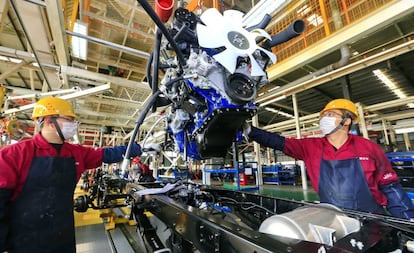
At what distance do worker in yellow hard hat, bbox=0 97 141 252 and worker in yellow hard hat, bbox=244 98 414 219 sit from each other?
151 centimetres

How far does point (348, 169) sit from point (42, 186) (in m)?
2.34

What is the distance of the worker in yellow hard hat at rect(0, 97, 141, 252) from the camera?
4.43 feet

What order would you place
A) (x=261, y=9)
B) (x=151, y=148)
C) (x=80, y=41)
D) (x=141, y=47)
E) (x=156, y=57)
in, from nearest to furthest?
(x=156, y=57), (x=151, y=148), (x=261, y=9), (x=80, y=41), (x=141, y=47)

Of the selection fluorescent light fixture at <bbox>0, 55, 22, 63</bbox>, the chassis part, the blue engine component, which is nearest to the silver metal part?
the chassis part

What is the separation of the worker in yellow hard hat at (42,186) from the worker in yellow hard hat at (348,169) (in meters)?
1.51

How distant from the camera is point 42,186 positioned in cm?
147

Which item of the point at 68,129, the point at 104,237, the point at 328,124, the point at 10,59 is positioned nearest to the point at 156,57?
the point at 68,129

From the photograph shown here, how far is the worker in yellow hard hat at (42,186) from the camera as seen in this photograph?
1.35m

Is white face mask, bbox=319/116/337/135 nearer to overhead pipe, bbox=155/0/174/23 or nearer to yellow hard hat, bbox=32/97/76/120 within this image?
overhead pipe, bbox=155/0/174/23

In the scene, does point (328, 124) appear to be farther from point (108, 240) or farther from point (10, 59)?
point (10, 59)

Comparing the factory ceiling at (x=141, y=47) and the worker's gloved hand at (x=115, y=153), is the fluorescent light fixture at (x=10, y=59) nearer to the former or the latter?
the factory ceiling at (x=141, y=47)

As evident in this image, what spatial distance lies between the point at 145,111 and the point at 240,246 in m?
1.02

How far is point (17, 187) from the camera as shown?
140cm

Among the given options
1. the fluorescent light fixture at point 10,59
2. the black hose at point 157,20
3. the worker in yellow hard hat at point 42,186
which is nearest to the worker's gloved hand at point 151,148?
the worker in yellow hard hat at point 42,186
